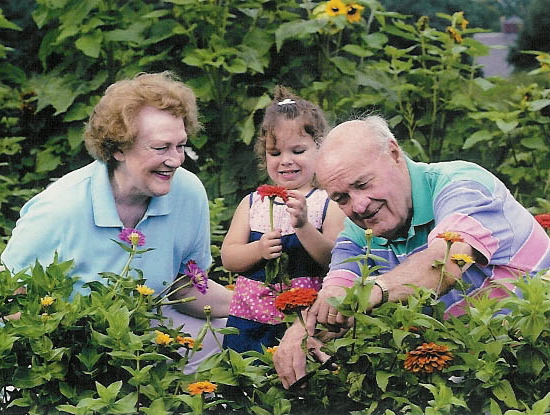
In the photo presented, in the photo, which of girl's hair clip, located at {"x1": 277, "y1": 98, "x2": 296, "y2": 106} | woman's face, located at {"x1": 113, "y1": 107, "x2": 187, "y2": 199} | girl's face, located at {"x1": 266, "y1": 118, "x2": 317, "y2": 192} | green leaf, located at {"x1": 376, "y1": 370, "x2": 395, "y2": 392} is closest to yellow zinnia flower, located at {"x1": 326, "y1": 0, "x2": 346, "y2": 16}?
girl's hair clip, located at {"x1": 277, "y1": 98, "x2": 296, "y2": 106}

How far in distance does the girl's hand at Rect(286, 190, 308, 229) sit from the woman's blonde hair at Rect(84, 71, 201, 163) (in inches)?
20.4

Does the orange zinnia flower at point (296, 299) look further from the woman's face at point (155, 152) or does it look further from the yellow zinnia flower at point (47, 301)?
the woman's face at point (155, 152)

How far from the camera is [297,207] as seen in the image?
11.6ft

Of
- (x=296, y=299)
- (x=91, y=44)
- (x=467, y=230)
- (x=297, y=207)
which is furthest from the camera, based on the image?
(x=91, y=44)

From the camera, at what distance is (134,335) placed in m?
2.63

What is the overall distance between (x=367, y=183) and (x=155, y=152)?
2.84 feet

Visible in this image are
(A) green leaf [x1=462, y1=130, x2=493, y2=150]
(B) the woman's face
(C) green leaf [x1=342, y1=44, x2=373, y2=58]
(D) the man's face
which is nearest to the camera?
(D) the man's face

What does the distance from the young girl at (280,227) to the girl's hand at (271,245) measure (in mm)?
188

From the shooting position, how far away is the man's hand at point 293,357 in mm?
2629

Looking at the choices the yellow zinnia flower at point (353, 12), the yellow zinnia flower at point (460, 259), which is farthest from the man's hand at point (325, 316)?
the yellow zinnia flower at point (353, 12)

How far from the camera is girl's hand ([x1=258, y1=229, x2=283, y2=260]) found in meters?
3.53

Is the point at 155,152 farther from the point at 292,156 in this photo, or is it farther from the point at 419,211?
the point at 419,211

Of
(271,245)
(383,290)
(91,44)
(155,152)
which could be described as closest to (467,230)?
(383,290)

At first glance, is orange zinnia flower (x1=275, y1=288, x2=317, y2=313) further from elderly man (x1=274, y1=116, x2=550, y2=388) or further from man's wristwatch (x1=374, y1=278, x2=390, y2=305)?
elderly man (x1=274, y1=116, x2=550, y2=388)
